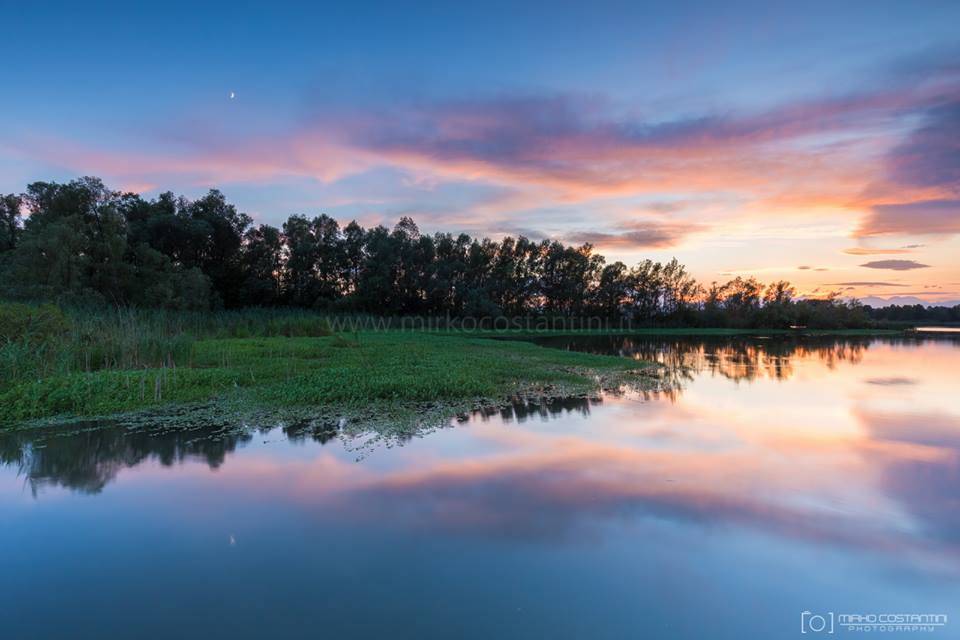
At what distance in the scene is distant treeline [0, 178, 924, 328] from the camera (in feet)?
83.3

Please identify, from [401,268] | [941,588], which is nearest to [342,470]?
[941,588]

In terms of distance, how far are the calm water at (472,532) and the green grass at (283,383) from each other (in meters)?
1.36

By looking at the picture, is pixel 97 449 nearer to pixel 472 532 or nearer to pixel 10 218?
pixel 472 532

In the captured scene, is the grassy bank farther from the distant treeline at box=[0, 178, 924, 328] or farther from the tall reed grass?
the distant treeline at box=[0, 178, 924, 328]

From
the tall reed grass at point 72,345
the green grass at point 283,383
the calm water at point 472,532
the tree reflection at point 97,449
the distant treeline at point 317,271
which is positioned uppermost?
the distant treeline at point 317,271

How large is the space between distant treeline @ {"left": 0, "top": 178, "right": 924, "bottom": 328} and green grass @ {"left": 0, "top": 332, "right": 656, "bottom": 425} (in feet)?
46.5

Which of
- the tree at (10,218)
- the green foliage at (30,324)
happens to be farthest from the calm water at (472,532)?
the tree at (10,218)

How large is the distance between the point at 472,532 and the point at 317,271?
140 feet

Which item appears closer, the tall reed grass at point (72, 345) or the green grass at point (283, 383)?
the green grass at point (283, 383)

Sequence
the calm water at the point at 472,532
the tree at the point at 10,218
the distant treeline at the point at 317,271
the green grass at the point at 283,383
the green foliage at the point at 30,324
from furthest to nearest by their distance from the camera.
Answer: the tree at the point at 10,218 < the distant treeline at the point at 317,271 < the green foliage at the point at 30,324 < the green grass at the point at 283,383 < the calm water at the point at 472,532

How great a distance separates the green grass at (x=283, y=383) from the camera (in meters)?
7.57

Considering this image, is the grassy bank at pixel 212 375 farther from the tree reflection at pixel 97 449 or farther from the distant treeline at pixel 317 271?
the distant treeline at pixel 317 271

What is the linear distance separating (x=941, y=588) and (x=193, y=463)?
7.16 m

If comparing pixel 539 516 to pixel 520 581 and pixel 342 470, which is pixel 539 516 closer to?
pixel 520 581
